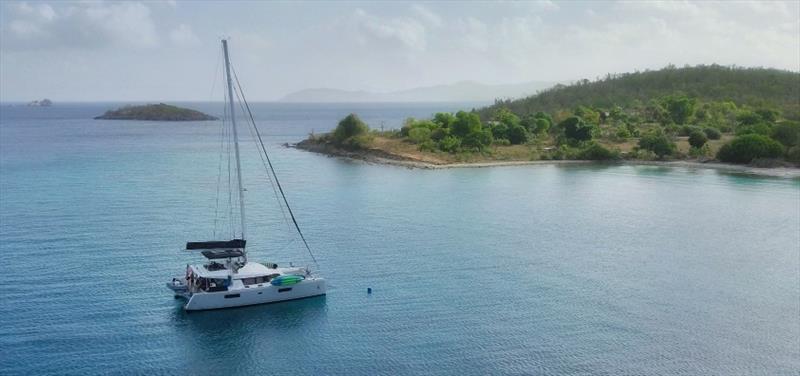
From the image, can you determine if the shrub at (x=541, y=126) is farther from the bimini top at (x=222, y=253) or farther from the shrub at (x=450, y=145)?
the bimini top at (x=222, y=253)

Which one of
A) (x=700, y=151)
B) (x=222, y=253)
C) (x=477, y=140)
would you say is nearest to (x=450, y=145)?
(x=477, y=140)

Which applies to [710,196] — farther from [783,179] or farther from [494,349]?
[494,349]

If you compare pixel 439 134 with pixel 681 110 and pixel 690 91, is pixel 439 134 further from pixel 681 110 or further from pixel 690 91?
pixel 690 91

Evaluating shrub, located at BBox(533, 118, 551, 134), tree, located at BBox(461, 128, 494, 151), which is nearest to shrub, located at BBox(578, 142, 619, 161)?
tree, located at BBox(461, 128, 494, 151)

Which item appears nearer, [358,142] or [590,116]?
[358,142]

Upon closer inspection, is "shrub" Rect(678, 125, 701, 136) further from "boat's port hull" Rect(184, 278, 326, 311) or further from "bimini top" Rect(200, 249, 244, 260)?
"bimini top" Rect(200, 249, 244, 260)

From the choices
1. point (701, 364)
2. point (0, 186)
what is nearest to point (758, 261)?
point (701, 364)
